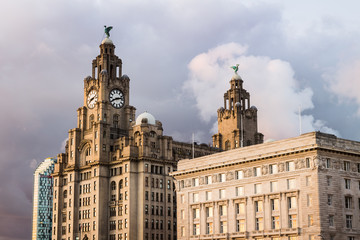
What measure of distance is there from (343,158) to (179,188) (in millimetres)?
40815

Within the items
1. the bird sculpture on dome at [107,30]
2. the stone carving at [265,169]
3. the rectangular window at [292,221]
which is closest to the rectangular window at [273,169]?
the stone carving at [265,169]

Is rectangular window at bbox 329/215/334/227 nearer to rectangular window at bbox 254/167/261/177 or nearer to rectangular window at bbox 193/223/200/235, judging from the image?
rectangular window at bbox 254/167/261/177

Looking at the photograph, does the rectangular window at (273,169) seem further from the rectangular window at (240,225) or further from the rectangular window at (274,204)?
the rectangular window at (240,225)

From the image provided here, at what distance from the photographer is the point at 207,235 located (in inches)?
5167

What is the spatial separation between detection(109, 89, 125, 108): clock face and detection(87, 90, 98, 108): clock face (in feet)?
16.6

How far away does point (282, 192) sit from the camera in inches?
4624

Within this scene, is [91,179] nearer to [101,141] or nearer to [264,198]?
[101,141]

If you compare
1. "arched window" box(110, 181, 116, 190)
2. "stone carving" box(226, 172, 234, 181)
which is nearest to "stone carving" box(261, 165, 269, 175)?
"stone carving" box(226, 172, 234, 181)

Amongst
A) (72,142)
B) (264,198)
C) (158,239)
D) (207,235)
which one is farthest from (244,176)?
(72,142)

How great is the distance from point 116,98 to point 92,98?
25.1 feet

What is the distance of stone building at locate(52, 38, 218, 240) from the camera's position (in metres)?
167

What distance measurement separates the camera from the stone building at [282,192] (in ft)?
368

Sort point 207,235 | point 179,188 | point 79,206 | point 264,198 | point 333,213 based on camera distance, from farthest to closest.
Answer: point 79,206 → point 179,188 → point 207,235 → point 264,198 → point 333,213

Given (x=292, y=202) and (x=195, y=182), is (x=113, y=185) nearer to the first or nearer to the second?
(x=195, y=182)
